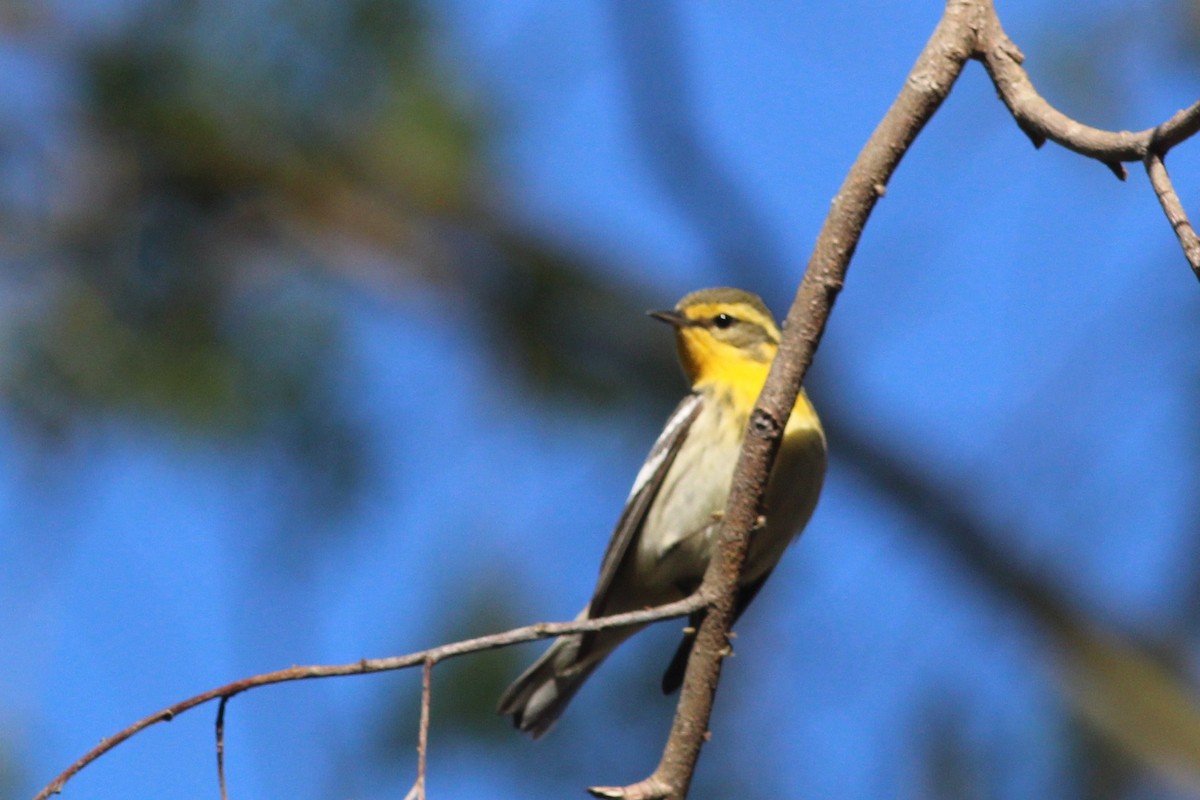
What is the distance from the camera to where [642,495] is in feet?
14.1

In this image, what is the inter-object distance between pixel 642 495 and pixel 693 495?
222 millimetres

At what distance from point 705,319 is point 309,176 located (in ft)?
9.13

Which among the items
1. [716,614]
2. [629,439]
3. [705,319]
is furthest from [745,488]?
[629,439]

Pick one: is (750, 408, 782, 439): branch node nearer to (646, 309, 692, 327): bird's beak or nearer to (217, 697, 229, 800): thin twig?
(217, 697, 229, 800): thin twig

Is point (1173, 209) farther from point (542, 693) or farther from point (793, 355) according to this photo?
point (542, 693)

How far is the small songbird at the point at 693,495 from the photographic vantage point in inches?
157

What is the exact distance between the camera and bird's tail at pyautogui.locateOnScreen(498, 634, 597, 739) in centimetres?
458

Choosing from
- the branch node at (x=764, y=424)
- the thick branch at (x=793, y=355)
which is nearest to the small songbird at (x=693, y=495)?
the thick branch at (x=793, y=355)

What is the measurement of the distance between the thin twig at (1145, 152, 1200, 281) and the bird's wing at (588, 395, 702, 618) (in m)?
2.36

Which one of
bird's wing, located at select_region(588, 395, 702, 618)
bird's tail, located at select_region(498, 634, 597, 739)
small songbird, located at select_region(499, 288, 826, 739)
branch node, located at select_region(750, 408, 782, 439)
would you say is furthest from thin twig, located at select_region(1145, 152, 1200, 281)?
bird's tail, located at select_region(498, 634, 597, 739)

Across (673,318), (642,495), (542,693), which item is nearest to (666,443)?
(642,495)

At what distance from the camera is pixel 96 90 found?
249 inches

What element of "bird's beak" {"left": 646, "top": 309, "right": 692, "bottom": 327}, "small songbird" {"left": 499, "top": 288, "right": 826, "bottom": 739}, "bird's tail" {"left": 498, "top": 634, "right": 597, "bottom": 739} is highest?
"bird's beak" {"left": 646, "top": 309, "right": 692, "bottom": 327}

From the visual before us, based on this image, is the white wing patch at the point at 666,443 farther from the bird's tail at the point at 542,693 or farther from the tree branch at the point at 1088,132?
the tree branch at the point at 1088,132
